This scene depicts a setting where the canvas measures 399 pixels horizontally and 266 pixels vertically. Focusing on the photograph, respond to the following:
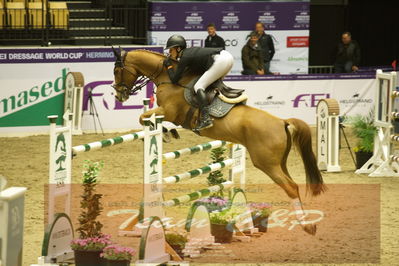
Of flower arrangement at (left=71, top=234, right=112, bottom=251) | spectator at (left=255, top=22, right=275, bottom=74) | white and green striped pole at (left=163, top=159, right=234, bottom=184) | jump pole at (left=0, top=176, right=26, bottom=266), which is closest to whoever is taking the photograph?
jump pole at (left=0, top=176, right=26, bottom=266)

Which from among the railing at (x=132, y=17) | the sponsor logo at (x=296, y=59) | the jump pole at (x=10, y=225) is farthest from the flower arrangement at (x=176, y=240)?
the sponsor logo at (x=296, y=59)

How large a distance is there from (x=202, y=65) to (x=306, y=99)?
27.2ft

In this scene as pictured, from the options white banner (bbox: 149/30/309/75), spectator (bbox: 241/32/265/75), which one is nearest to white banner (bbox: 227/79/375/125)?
spectator (bbox: 241/32/265/75)

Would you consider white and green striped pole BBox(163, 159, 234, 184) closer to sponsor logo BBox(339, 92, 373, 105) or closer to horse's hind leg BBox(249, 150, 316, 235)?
horse's hind leg BBox(249, 150, 316, 235)

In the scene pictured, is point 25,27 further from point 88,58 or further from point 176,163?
point 176,163

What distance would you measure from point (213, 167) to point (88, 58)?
7.77 metres

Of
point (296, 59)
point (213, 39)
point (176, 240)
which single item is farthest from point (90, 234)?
point (296, 59)

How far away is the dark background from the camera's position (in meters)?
21.8

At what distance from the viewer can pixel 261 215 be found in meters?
9.38

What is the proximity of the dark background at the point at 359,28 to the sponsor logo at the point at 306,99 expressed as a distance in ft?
15.8

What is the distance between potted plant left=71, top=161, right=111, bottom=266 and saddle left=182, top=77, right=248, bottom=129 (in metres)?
1.64

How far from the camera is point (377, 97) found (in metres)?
12.8

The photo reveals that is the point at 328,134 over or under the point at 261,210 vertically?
over

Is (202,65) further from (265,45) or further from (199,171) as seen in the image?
(265,45)
